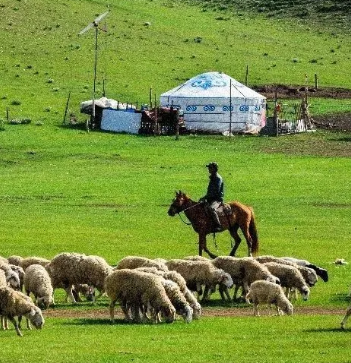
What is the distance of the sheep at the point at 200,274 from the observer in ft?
90.2

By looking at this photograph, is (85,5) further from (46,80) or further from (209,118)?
(209,118)

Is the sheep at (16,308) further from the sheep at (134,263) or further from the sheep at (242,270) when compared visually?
the sheep at (242,270)

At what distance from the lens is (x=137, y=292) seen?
2483 centimetres

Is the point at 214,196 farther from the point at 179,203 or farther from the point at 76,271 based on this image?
the point at 76,271

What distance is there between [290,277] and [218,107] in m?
42.4

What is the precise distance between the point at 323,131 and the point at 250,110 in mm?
3612

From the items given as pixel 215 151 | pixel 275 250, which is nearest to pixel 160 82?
pixel 215 151

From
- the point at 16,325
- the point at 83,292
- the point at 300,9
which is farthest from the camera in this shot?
the point at 300,9

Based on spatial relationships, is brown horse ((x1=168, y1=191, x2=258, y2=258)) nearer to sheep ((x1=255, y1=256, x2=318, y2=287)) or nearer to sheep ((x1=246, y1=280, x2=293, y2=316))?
sheep ((x1=255, y1=256, x2=318, y2=287))

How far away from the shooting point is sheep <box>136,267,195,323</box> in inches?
976

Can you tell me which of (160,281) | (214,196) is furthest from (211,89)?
(160,281)

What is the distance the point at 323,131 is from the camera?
6981 centimetres

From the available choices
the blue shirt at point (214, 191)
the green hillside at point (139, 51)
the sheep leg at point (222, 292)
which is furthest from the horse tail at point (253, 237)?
the green hillside at point (139, 51)

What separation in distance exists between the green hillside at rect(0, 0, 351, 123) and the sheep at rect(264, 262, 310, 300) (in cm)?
4136
